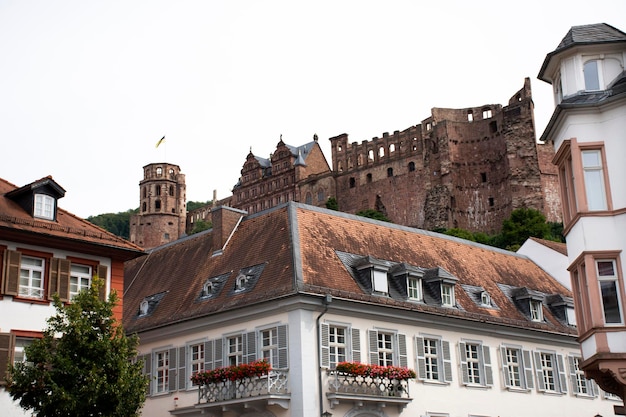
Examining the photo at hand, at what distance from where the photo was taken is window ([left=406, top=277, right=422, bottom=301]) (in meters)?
30.8

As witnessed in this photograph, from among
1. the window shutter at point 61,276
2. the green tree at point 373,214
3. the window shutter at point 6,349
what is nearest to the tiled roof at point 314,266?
the window shutter at point 61,276

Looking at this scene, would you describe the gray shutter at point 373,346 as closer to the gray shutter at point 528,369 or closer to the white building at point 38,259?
the gray shutter at point 528,369

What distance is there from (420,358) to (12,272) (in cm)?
1352

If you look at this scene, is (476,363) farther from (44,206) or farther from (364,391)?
(44,206)

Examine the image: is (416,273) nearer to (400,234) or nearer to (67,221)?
(400,234)

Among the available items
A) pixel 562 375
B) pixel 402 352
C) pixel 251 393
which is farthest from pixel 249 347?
pixel 562 375

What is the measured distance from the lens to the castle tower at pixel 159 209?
132 meters

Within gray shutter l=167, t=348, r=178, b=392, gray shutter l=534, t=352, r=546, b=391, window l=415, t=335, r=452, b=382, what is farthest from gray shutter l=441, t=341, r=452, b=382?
gray shutter l=167, t=348, r=178, b=392

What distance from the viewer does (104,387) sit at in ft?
65.5

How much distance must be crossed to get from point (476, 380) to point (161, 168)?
107 m

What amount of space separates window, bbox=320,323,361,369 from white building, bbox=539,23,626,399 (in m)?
8.90

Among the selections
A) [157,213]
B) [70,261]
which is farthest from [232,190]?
[70,261]

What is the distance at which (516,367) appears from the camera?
3341cm

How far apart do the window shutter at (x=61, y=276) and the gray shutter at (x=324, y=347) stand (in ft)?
24.9
